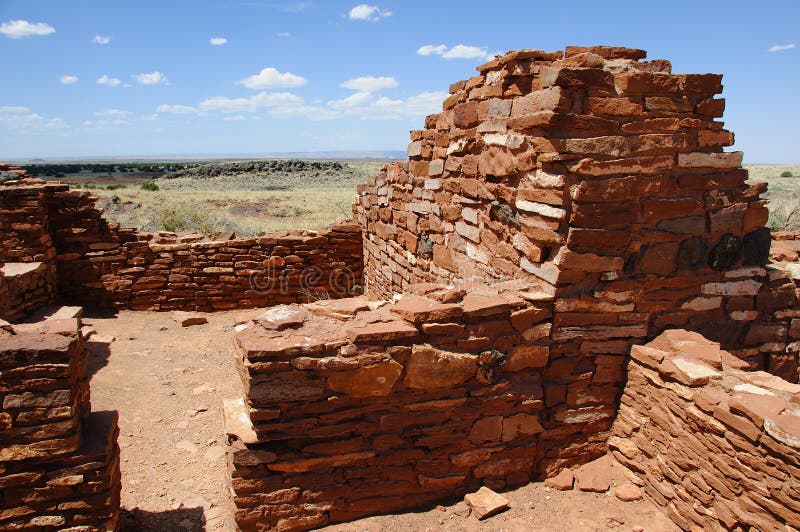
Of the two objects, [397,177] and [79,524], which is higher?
[397,177]

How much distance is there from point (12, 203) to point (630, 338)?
28.6 ft

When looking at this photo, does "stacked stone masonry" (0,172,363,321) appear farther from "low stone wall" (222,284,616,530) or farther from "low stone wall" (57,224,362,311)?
"low stone wall" (222,284,616,530)

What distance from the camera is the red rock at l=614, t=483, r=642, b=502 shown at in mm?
3703

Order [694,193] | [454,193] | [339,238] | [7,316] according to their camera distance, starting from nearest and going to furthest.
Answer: [694,193], [454,193], [7,316], [339,238]

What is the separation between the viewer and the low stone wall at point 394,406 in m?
3.29

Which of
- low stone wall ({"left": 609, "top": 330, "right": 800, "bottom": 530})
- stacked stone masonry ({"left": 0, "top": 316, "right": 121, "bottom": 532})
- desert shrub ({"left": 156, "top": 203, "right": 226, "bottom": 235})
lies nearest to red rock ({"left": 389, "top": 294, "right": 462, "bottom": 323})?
low stone wall ({"left": 609, "top": 330, "right": 800, "bottom": 530})

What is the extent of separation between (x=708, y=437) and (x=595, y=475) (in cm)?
101

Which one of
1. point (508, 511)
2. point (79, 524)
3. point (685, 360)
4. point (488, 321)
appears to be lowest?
point (508, 511)

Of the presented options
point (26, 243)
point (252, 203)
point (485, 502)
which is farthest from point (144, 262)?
point (252, 203)

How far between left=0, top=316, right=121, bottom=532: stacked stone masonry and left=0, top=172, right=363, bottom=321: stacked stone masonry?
543 centimetres

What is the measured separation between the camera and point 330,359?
3273 millimetres

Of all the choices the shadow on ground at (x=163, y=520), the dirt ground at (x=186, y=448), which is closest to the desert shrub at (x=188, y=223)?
the dirt ground at (x=186, y=448)

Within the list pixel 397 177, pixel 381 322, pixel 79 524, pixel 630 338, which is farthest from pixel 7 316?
pixel 630 338

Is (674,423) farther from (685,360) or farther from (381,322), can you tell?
(381,322)
